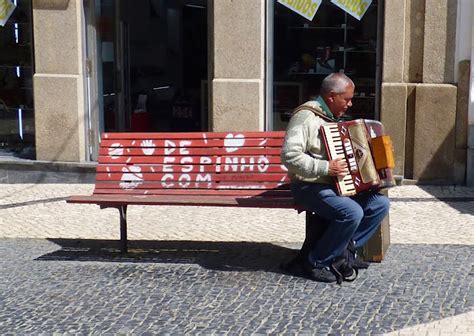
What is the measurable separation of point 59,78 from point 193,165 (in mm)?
4113

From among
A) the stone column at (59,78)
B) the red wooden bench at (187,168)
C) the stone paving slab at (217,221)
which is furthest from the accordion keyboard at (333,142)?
the stone column at (59,78)

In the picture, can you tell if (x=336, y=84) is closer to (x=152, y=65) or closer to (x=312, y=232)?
(x=312, y=232)

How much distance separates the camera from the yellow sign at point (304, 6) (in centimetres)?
1077

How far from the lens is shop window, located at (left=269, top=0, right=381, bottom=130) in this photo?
10.7m

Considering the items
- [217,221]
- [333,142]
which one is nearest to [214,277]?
[333,142]

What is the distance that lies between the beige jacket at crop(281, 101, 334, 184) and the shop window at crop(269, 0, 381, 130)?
4.19 metres

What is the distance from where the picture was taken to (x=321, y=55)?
10898mm

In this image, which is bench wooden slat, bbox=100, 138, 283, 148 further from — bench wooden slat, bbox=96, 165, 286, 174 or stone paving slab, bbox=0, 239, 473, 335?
stone paving slab, bbox=0, 239, 473, 335

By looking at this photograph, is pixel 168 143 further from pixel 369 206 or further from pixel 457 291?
pixel 457 291

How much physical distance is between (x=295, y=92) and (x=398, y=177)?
5.31 ft

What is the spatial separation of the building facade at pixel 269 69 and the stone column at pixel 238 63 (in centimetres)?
1

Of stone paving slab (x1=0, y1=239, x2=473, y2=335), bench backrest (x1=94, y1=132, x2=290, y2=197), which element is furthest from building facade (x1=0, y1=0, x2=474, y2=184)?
bench backrest (x1=94, y1=132, x2=290, y2=197)

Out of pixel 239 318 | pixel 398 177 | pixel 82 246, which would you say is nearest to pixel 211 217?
pixel 82 246

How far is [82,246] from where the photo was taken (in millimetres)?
7887
